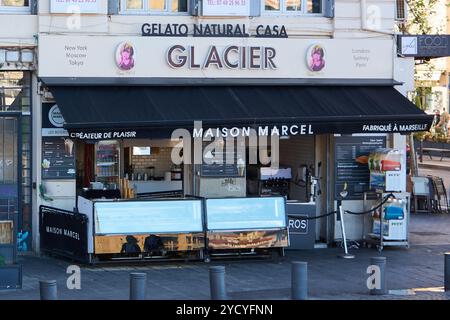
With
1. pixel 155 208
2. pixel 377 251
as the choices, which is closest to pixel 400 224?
pixel 377 251

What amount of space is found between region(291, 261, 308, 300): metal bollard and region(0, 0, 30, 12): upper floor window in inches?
283

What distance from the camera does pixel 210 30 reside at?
17219 mm

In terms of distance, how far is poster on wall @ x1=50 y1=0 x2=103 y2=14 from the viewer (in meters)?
16.5

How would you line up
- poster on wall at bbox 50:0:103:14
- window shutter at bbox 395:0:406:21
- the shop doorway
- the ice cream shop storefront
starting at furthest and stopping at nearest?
1. window shutter at bbox 395:0:406:21
2. the shop doorway
3. poster on wall at bbox 50:0:103:14
4. the ice cream shop storefront

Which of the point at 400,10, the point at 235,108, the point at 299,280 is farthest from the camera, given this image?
the point at 400,10

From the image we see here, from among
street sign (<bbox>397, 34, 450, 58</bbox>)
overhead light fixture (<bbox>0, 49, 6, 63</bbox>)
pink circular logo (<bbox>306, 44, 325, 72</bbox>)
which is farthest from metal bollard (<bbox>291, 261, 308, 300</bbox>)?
street sign (<bbox>397, 34, 450, 58</bbox>)

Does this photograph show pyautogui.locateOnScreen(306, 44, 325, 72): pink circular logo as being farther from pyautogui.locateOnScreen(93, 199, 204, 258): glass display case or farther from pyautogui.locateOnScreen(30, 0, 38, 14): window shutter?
pyautogui.locateOnScreen(30, 0, 38, 14): window shutter

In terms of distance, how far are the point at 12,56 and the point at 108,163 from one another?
2.59m

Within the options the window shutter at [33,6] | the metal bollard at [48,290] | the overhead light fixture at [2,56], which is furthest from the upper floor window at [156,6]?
the metal bollard at [48,290]

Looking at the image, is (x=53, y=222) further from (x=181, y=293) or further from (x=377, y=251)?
(x=377, y=251)

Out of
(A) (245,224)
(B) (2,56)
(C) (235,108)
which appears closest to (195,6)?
(C) (235,108)

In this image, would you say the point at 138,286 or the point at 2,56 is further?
the point at 2,56

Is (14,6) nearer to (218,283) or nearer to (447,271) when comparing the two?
(218,283)

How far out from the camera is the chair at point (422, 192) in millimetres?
23875
